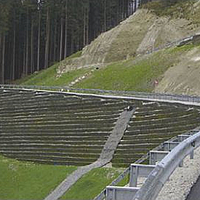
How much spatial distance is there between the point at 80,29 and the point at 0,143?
5624cm

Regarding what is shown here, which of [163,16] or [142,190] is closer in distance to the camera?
[142,190]

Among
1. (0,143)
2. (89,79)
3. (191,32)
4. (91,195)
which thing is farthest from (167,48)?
(91,195)

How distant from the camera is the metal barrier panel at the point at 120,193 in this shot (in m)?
7.87

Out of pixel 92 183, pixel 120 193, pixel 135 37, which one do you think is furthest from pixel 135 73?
pixel 120 193

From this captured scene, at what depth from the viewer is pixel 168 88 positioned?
43812 mm

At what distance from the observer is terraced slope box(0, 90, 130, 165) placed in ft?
116

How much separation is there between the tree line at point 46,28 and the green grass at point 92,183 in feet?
204

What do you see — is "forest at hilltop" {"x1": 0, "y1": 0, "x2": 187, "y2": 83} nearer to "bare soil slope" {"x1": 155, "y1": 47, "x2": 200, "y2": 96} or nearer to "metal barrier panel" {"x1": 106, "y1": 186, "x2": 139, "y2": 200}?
"bare soil slope" {"x1": 155, "y1": 47, "x2": 200, "y2": 96}

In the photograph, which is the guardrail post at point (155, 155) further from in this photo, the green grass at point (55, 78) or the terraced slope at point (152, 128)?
the green grass at point (55, 78)

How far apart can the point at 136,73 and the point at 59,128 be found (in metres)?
15.0

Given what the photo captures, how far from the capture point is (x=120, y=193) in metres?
7.95

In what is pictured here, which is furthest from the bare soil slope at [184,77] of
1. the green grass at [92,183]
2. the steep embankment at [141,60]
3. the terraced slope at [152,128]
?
the green grass at [92,183]

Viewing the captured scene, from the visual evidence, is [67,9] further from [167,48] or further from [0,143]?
[0,143]

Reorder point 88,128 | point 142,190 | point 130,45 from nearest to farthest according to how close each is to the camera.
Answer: point 142,190
point 88,128
point 130,45
